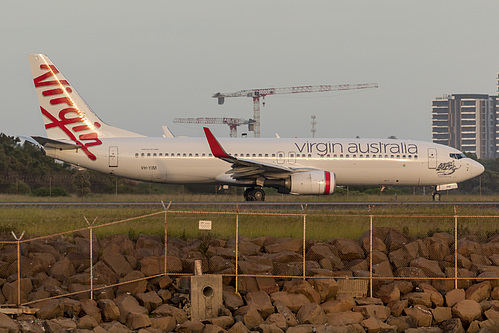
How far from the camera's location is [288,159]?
36.8m

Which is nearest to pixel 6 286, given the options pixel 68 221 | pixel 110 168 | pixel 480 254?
pixel 68 221

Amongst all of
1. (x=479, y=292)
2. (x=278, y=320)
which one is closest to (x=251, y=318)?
(x=278, y=320)

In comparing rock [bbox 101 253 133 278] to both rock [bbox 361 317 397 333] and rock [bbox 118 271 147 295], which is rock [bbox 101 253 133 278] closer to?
rock [bbox 118 271 147 295]

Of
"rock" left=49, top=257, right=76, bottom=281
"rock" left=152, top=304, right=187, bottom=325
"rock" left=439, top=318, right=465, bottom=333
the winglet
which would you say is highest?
the winglet

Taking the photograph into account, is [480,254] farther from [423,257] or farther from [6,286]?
[6,286]

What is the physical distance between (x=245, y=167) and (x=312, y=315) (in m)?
20.2

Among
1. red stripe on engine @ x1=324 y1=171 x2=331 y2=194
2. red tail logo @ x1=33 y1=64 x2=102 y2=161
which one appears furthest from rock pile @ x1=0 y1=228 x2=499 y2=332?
red tail logo @ x1=33 y1=64 x2=102 y2=161

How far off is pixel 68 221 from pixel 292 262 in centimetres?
902

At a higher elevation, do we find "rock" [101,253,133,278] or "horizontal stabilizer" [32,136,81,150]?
"horizontal stabilizer" [32,136,81,150]

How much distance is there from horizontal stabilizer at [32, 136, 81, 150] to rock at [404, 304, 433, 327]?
887 inches

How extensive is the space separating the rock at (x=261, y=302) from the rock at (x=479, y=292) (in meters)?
4.72

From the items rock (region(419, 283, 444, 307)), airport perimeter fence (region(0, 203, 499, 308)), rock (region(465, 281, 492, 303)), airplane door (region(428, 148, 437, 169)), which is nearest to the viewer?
airport perimeter fence (region(0, 203, 499, 308))

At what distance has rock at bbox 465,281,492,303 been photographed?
17047mm

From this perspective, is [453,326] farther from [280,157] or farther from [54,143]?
[54,143]
